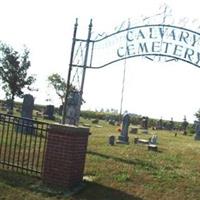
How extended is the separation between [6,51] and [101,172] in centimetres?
→ 4247

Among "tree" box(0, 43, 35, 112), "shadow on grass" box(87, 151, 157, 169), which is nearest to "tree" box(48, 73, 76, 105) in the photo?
"tree" box(0, 43, 35, 112)

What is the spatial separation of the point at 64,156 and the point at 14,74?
40.9 m

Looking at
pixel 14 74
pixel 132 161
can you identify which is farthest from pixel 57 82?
pixel 132 161

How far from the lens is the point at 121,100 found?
41906 mm

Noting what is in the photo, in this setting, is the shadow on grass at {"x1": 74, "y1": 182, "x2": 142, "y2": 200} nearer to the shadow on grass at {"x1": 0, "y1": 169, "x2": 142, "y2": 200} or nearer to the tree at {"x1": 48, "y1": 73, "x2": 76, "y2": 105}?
the shadow on grass at {"x1": 0, "y1": 169, "x2": 142, "y2": 200}

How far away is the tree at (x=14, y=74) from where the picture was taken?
Result: 51312 mm

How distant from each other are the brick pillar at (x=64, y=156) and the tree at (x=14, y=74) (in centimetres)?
3983

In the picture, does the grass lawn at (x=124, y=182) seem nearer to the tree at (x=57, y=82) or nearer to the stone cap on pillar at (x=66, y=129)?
the stone cap on pillar at (x=66, y=129)

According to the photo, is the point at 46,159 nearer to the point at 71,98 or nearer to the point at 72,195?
the point at 72,195

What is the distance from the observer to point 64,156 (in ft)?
38.5

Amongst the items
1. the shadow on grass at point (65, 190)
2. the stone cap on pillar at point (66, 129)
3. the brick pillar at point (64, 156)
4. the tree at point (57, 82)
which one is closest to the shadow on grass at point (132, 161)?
the shadow on grass at point (65, 190)

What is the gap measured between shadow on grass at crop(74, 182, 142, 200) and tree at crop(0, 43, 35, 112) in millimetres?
40311

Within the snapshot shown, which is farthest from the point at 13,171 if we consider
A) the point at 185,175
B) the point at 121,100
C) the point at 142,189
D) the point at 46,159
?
the point at 121,100

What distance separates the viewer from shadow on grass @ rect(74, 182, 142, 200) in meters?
11.1
